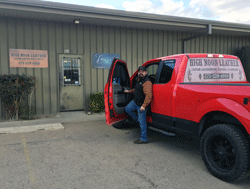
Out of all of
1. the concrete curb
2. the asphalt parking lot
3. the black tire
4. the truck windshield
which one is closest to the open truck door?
the asphalt parking lot

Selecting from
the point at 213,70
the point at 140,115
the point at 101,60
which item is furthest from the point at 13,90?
the point at 213,70

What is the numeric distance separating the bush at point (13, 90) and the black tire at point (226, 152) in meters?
5.85

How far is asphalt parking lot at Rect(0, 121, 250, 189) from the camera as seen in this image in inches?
121

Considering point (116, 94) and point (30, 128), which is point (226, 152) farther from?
point (30, 128)

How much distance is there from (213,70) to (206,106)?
3.98ft

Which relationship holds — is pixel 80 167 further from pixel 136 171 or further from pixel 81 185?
pixel 136 171

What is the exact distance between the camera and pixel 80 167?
3.62 metres

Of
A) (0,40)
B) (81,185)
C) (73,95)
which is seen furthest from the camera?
(73,95)

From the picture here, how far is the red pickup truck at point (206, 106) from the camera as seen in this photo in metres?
2.95

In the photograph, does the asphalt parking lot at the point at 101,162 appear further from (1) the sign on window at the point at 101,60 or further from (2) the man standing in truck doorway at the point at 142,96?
(1) the sign on window at the point at 101,60

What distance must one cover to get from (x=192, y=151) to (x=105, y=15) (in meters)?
5.34

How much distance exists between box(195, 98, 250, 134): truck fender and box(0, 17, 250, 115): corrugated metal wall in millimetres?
5983

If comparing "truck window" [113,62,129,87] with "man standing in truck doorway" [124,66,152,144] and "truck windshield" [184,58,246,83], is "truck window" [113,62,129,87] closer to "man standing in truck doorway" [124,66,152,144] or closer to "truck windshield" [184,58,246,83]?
"man standing in truck doorway" [124,66,152,144]

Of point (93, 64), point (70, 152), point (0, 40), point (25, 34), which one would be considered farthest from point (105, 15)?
point (70, 152)
